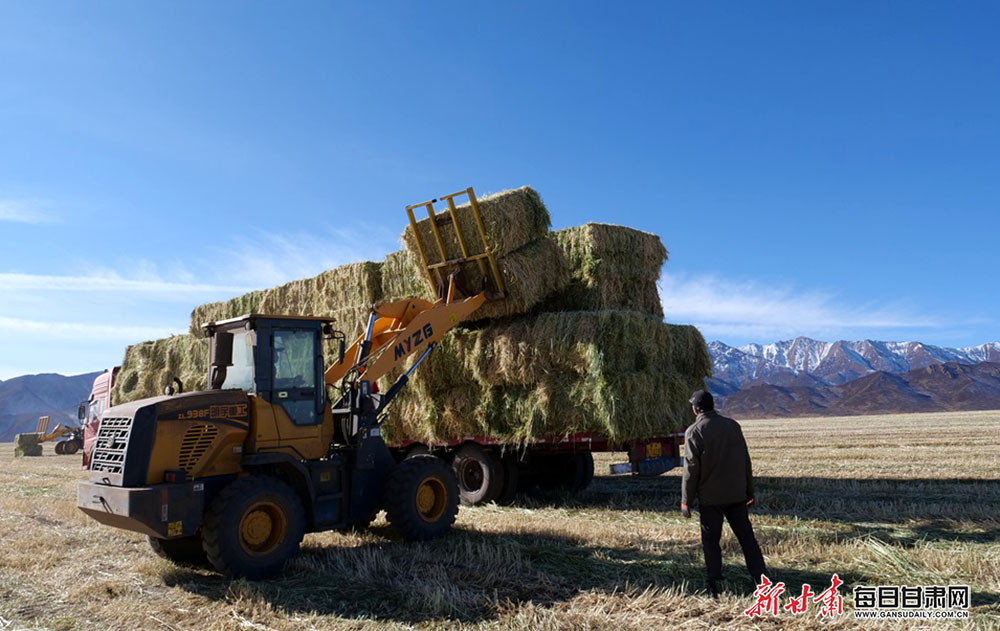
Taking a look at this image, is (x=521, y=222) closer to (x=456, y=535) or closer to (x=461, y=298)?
(x=461, y=298)

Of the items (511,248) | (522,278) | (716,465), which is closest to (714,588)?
(716,465)

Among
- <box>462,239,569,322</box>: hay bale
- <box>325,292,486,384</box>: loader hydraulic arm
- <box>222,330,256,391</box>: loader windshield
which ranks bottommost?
<box>222,330,256,391</box>: loader windshield

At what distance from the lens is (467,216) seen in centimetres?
1216

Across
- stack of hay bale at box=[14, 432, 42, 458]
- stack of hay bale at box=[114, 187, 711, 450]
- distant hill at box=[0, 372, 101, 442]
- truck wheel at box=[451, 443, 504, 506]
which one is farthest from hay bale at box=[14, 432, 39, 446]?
distant hill at box=[0, 372, 101, 442]

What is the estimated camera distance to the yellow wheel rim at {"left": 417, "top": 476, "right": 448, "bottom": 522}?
28.5 feet

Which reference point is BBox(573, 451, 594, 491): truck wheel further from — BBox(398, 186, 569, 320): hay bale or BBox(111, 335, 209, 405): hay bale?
BBox(111, 335, 209, 405): hay bale

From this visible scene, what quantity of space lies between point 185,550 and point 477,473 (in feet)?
17.0

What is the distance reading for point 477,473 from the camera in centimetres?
1200

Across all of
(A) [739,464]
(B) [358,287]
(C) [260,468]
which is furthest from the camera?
(B) [358,287]

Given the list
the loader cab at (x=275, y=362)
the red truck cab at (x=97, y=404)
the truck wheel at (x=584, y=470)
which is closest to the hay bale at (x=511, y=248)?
the truck wheel at (x=584, y=470)

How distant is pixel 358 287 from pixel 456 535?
7161 millimetres

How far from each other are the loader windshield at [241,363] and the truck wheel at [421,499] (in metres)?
1.92

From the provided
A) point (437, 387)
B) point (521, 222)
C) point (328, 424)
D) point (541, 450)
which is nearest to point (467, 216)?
point (521, 222)

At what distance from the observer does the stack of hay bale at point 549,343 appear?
10.8m
